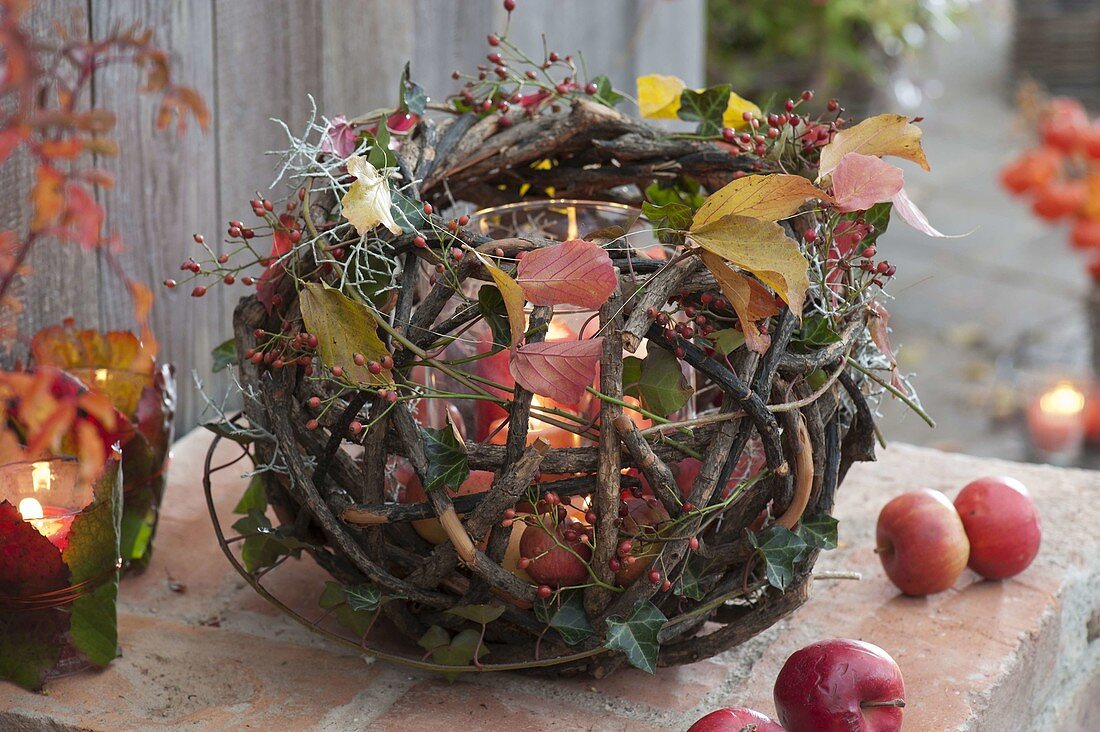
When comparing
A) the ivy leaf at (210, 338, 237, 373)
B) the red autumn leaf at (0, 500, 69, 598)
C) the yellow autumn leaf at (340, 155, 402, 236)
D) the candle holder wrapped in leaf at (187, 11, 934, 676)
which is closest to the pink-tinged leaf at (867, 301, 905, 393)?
the candle holder wrapped in leaf at (187, 11, 934, 676)

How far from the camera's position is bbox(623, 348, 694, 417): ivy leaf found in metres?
0.66

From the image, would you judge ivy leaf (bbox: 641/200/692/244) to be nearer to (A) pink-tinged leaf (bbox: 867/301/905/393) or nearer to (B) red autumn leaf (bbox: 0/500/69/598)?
(A) pink-tinged leaf (bbox: 867/301/905/393)

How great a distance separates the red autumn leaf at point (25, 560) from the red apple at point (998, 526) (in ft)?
2.33

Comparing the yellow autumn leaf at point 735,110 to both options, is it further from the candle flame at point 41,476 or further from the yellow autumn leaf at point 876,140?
the candle flame at point 41,476

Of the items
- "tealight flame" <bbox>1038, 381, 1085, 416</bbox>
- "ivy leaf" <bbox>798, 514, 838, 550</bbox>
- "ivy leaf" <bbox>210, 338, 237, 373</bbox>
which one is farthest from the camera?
"tealight flame" <bbox>1038, 381, 1085, 416</bbox>

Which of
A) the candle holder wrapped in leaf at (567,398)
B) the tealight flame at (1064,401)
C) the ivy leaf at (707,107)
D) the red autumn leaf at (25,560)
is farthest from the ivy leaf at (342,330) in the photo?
the tealight flame at (1064,401)

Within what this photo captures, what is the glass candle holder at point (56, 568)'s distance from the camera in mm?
731

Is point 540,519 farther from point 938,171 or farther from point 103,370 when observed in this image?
point 938,171

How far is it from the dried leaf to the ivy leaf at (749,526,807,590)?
128 mm

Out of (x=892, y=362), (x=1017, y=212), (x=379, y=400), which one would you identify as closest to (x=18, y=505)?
(x=379, y=400)

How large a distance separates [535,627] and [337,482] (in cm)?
16

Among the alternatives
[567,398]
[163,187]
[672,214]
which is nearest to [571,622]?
[567,398]

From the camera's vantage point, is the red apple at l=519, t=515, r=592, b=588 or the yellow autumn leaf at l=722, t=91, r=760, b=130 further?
the yellow autumn leaf at l=722, t=91, r=760, b=130

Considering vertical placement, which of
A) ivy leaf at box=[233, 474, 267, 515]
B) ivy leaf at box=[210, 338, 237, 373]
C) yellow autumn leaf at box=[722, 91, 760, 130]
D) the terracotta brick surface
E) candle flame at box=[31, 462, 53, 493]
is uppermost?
yellow autumn leaf at box=[722, 91, 760, 130]
